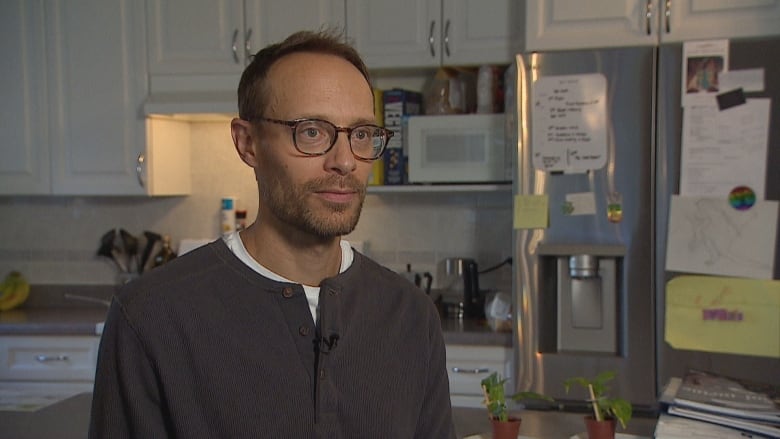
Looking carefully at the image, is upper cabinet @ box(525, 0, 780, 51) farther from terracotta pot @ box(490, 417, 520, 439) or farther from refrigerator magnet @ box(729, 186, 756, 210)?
terracotta pot @ box(490, 417, 520, 439)

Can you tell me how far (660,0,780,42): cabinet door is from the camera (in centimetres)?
260

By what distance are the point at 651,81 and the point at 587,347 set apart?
2.80ft

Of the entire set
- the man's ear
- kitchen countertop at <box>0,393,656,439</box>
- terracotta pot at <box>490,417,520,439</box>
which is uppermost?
the man's ear

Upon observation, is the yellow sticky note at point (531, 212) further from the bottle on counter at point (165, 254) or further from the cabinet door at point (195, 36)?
the bottle on counter at point (165, 254)

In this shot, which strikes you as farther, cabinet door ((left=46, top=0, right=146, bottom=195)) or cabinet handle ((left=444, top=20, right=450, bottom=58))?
cabinet door ((left=46, top=0, right=146, bottom=195))

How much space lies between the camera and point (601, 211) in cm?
268

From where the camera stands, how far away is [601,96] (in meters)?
2.68

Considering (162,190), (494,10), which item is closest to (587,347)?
(494,10)

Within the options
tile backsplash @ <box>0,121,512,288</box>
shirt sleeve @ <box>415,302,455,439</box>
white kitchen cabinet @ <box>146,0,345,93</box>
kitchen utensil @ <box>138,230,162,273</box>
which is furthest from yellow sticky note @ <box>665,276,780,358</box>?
kitchen utensil @ <box>138,230,162,273</box>

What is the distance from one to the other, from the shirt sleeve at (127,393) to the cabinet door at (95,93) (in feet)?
7.77

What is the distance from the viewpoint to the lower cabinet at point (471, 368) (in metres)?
2.92

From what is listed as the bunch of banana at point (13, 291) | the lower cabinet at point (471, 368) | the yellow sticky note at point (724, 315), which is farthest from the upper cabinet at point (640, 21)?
the bunch of banana at point (13, 291)

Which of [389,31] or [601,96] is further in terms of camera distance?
[389,31]

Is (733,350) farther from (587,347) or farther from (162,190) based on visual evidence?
(162,190)
